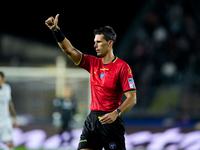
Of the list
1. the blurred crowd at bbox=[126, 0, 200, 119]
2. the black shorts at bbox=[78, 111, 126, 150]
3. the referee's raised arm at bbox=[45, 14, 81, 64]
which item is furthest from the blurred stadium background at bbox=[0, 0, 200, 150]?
the referee's raised arm at bbox=[45, 14, 81, 64]

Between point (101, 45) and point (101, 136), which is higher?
point (101, 45)

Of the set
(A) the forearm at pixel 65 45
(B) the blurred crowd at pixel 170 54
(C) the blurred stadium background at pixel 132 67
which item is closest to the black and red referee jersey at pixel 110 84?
(A) the forearm at pixel 65 45

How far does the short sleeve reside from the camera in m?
4.09

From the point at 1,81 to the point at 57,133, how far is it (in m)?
4.39

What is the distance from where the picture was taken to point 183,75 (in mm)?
13414

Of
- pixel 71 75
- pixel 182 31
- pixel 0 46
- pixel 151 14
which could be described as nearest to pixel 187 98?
pixel 71 75

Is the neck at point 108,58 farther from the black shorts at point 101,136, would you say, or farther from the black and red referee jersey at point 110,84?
the black shorts at point 101,136

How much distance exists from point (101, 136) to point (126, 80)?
0.72 meters

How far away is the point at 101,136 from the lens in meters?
4.14

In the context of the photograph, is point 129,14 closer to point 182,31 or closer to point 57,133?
point 182,31

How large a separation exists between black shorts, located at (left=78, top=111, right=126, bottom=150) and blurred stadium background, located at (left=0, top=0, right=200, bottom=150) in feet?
19.5

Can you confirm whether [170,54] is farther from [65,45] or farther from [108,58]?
[65,45]

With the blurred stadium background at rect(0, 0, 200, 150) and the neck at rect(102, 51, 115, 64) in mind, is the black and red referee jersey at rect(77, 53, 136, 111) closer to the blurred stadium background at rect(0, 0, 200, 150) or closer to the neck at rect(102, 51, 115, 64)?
the neck at rect(102, 51, 115, 64)

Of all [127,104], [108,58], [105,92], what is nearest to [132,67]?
[108,58]
